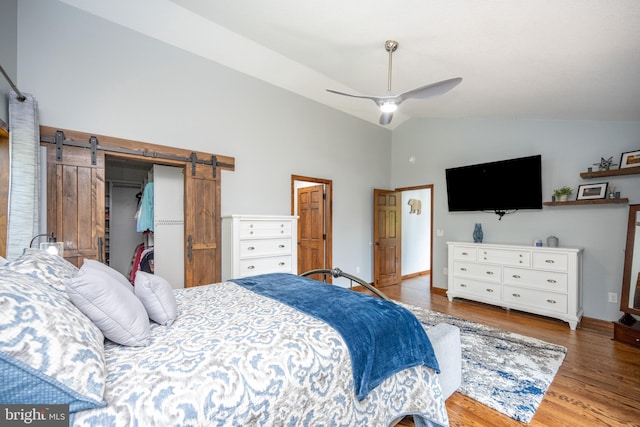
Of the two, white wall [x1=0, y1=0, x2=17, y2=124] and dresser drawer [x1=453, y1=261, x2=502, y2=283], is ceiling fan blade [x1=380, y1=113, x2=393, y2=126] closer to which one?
dresser drawer [x1=453, y1=261, x2=502, y2=283]

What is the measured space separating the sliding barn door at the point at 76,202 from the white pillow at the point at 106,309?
208 cm

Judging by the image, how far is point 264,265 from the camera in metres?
3.58

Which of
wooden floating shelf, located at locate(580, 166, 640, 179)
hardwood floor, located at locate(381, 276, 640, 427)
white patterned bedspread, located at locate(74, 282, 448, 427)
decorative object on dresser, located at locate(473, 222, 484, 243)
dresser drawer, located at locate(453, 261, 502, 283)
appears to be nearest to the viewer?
white patterned bedspread, located at locate(74, 282, 448, 427)

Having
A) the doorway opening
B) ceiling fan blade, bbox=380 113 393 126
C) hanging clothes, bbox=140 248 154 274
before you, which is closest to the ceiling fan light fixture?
ceiling fan blade, bbox=380 113 393 126

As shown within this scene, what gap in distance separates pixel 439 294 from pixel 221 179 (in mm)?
4164

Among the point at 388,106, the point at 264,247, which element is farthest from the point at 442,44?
the point at 264,247

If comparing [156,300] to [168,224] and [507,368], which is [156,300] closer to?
[168,224]

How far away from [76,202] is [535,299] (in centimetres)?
554

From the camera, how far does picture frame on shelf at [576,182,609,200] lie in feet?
11.2

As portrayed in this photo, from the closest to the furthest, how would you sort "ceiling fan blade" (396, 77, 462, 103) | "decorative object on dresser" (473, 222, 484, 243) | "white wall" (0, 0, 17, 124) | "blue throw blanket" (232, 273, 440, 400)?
1. "blue throw blanket" (232, 273, 440, 400)
2. "white wall" (0, 0, 17, 124)
3. "ceiling fan blade" (396, 77, 462, 103)
4. "decorative object on dresser" (473, 222, 484, 243)

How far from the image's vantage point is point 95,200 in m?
2.86

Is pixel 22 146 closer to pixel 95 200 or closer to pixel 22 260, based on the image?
pixel 95 200

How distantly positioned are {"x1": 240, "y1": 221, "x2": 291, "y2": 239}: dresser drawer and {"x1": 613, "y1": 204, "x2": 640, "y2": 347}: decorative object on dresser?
3.94 meters

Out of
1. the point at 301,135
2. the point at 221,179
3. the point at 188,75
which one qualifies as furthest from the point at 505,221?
the point at 188,75
